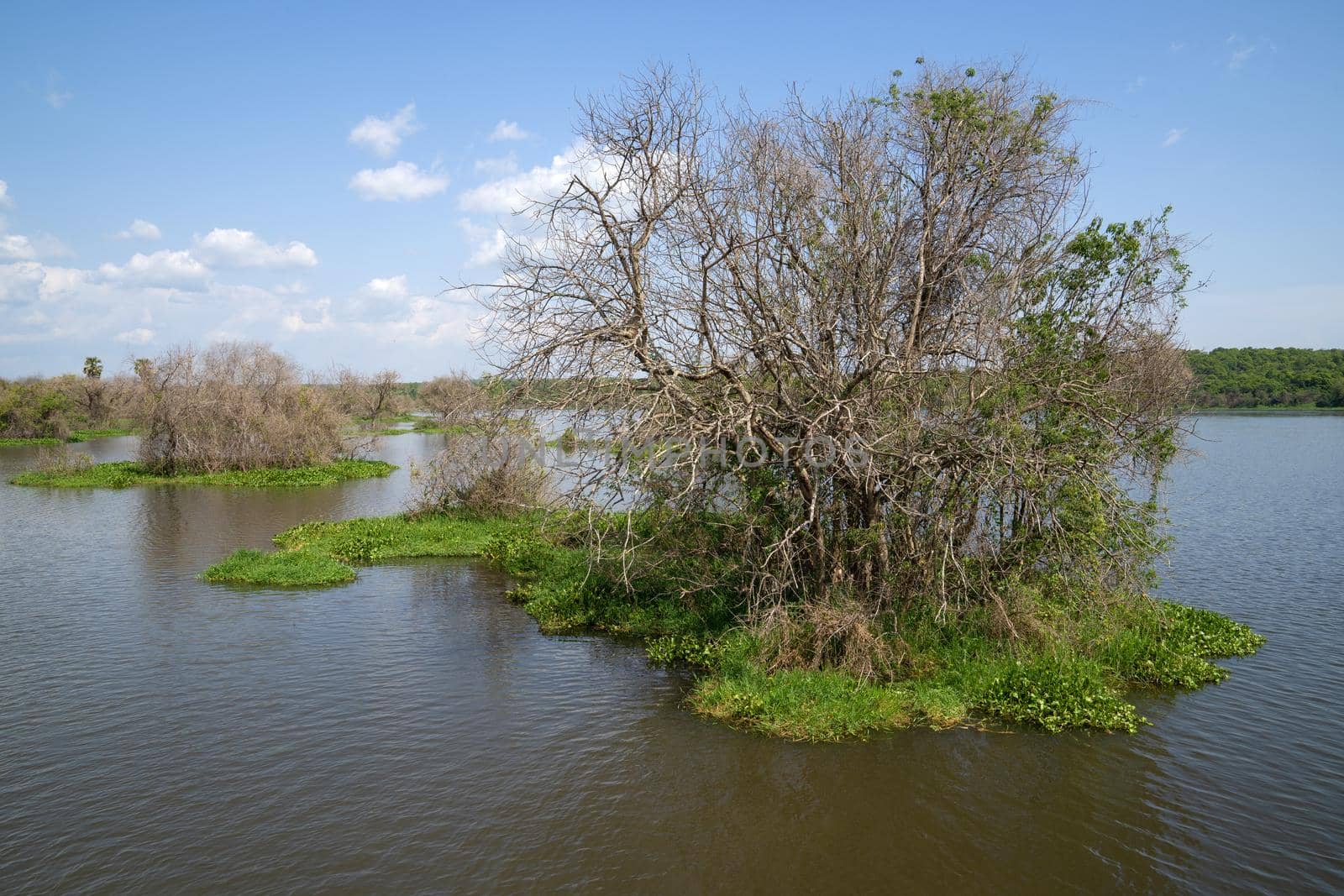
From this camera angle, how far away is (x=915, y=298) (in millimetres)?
12680

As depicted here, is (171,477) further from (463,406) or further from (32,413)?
(463,406)

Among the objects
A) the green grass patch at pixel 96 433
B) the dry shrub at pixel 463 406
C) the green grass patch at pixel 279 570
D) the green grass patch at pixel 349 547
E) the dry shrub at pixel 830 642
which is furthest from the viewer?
the green grass patch at pixel 96 433

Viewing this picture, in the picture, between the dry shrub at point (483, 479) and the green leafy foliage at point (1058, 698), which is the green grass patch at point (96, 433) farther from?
the green leafy foliage at point (1058, 698)

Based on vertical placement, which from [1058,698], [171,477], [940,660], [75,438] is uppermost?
[75,438]

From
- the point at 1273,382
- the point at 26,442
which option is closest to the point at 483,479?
the point at 26,442

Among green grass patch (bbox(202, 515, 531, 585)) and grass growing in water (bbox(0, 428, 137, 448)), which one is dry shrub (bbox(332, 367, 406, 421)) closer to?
grass growing in water (bbox(0, 428, 137, 448))

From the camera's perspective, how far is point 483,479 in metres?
24.9

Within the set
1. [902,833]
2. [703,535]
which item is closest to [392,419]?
[703,535]

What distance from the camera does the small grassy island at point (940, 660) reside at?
36.7 feet

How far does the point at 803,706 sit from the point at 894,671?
188 centimetres

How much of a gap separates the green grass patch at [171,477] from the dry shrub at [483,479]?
52.9 ft

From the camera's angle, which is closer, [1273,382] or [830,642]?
[830,642]

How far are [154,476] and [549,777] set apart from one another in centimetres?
3774

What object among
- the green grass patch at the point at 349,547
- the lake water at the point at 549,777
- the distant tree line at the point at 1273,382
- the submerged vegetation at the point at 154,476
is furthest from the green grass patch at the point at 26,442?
the distant tree line at the point at 1273,382
